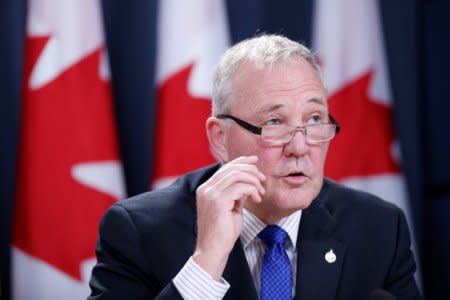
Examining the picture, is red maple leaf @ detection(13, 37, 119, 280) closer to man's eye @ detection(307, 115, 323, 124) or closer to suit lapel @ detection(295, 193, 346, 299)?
suit lapel @ detection(295, 193, 346, 299)

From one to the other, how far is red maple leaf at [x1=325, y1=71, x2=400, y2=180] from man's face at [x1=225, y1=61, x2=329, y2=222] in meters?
1.22

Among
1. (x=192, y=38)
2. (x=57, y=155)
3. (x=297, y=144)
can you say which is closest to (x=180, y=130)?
(x=192, y=38)

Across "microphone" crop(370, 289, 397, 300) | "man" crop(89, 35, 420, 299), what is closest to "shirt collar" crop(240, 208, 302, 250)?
"man" crop(89, 35, 420, 299)

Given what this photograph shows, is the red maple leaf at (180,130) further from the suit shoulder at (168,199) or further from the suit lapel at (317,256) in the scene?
the suit lapel at (317,256)

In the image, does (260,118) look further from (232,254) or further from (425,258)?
(425,258)

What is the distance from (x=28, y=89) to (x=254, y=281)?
4.58ft

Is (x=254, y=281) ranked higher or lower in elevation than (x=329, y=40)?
lower

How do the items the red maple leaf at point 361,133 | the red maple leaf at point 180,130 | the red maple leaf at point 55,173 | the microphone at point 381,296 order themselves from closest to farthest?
the microphone at point 381,296 → the red maple leaf at point 55,173 → the red maple leaf at point 180,130 → the red maple leaf at point 361,133

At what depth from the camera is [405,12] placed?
3516 mm

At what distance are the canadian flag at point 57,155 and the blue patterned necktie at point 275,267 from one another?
108cm

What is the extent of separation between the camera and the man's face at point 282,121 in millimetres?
2145

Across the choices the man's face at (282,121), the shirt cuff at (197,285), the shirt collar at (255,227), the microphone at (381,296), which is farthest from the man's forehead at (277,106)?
the microphone at (381,296)

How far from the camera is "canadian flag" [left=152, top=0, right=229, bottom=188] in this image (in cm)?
327

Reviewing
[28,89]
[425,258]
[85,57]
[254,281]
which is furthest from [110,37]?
[425,258]
